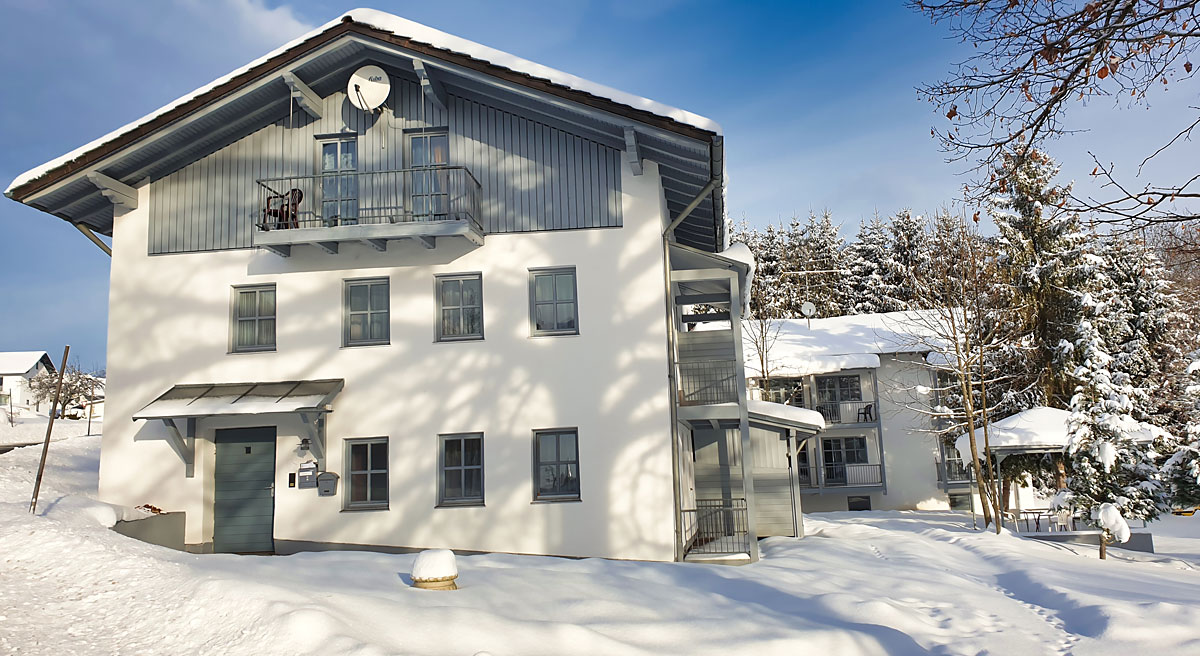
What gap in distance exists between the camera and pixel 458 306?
15.1 m

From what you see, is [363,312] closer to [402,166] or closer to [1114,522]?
[402,166]

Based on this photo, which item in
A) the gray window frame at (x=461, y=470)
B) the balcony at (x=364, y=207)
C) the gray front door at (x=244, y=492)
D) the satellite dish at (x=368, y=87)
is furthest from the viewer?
the satellite dish at (x=368, y=87)

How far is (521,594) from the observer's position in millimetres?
9312

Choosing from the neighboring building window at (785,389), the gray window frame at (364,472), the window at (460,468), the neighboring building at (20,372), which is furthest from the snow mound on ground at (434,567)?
the neighboring building at (20,372)

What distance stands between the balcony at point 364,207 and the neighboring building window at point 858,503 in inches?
884

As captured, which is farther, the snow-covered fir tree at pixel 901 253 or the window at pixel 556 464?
the snow-covered fir tree at pixel 901 253

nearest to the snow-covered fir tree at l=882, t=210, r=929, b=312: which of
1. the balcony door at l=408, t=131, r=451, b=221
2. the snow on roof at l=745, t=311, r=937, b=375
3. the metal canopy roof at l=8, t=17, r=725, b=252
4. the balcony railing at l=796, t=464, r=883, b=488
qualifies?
the snow on roof at l=745, t=311, r=937, b=375

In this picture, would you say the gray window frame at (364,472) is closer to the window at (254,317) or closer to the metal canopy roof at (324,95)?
the window at (254,317)

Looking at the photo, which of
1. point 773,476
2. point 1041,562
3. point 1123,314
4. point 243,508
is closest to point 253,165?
point 243,508

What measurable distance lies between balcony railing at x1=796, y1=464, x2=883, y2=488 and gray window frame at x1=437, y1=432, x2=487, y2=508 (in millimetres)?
19116

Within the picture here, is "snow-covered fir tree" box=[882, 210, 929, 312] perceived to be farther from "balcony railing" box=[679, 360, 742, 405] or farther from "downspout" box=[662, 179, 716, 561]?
"downspout" box=[662, 179, 716, 561]

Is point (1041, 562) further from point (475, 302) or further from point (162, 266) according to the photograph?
point (162, 266)

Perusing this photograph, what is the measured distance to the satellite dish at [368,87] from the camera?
14883 millimetres

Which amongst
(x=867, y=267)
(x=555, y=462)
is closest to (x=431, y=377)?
(x=555, y=462)
